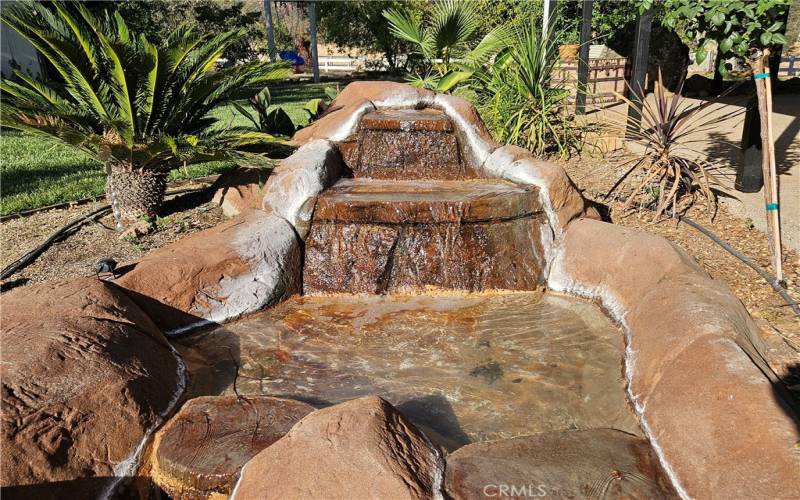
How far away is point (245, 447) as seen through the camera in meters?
2.82

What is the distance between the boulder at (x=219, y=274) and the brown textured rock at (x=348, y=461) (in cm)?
214

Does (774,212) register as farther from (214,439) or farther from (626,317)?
(214,439)

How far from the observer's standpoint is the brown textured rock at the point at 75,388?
264cm

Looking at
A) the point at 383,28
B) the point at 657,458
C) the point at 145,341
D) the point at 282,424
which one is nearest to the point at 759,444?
the point at 657,458

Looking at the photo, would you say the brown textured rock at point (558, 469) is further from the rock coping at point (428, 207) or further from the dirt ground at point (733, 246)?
the rock coping at point (428, 207)

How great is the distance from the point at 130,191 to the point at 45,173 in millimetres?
3299

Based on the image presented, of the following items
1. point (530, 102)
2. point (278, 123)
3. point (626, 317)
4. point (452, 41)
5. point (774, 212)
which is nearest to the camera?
point (626, 317)

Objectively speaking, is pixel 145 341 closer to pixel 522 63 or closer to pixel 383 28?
pixel 522 63

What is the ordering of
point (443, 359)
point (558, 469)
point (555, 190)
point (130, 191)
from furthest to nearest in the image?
point (130, 191) < point (555, 190) < point (443, 359) < point (558, 469)

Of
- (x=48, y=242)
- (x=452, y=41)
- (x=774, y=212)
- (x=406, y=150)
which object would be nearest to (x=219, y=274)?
(x=48, y=242)

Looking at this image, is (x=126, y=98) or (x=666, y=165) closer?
(x=126, y=98)

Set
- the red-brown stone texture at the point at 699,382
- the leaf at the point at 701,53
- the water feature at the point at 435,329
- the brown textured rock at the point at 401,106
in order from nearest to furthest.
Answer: the red-brown stone texture at the point at 699,382
the water feature at the point at 435,329
the leaf at the point at 701,53
the brown textured rock at the point at 401,106

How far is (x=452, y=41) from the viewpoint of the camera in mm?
8961

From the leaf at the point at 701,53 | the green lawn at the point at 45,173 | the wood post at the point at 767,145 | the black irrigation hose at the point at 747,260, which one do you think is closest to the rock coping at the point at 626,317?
the black irrigation hose at the point at 747,260
